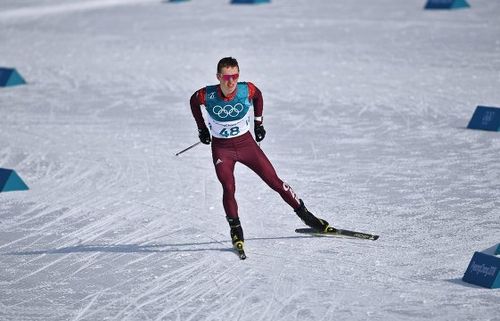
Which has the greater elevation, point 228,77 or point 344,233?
point 228,77

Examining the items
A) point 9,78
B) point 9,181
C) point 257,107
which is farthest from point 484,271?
point 9,78

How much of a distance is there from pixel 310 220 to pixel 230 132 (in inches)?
36.6

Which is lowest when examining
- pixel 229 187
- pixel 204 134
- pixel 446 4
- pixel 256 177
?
pixel 446 4

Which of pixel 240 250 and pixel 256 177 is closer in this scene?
pixel 240 250

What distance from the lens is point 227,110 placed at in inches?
303

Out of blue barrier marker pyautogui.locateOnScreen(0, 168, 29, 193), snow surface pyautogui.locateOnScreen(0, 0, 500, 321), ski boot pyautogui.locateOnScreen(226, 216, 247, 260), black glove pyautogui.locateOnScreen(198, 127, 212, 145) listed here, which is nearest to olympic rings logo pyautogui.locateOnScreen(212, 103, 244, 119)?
black glove pyautogui.locateOnScreen(198, 127, 212, 145)

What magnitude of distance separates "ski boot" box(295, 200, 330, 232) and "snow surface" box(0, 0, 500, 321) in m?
0.11

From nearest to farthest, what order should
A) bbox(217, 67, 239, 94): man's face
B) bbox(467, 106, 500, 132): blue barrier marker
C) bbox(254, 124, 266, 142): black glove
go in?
bbox(217, 67, 239, 94): man's face
bbox(254, 124, 266, 142): black glove
bbox(467, 106, 500, 132): blue barrier marker

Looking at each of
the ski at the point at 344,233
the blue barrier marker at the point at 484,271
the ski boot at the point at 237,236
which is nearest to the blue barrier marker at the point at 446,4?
the ski at the point at 344,233

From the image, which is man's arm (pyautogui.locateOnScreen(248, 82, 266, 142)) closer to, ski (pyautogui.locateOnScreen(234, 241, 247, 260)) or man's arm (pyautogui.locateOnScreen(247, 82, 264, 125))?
man's arm (pyautogui.locateOnScreen(247, 82, 264, 125))

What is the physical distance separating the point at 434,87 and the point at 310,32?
473 cm

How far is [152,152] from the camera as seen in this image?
11258 millimetres

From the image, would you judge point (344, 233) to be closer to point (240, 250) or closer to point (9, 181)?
point (240, 250)

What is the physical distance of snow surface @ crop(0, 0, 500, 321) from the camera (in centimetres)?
704
